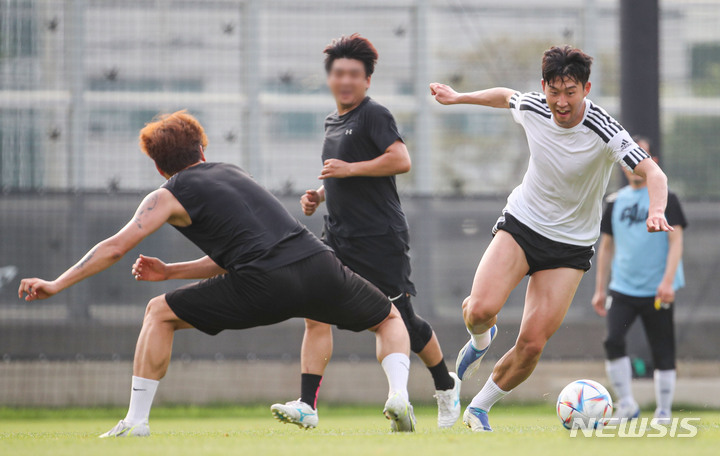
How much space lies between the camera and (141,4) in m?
10.8

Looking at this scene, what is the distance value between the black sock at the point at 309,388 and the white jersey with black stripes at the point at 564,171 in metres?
1.56

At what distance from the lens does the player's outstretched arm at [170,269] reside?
16.3ft

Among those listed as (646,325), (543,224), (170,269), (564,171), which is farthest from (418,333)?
(646,325)

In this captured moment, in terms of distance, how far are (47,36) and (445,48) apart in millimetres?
4782

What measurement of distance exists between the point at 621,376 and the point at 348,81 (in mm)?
3741

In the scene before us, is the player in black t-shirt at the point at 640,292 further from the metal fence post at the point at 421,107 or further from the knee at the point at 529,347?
the metal fence post at the point at 421,107

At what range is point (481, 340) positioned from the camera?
593 cm

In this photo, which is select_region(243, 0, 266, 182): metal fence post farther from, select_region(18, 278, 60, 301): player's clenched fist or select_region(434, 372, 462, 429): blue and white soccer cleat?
select_region(18, 278, 60, 301): player's clenched fist

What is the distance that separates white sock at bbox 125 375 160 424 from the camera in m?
4.72

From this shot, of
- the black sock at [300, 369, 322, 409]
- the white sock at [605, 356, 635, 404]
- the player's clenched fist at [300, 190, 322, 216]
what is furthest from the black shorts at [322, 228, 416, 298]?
the white sock at [605, 356, 635, 404]

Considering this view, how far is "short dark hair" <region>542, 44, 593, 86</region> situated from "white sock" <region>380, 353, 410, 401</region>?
5.56 feet

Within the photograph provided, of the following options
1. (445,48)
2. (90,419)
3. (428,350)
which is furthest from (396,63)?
(428,350)

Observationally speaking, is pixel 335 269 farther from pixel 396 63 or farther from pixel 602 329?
pixel 396 63

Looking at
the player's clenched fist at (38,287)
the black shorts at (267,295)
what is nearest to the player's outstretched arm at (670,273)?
the black shorts at (267,295)
